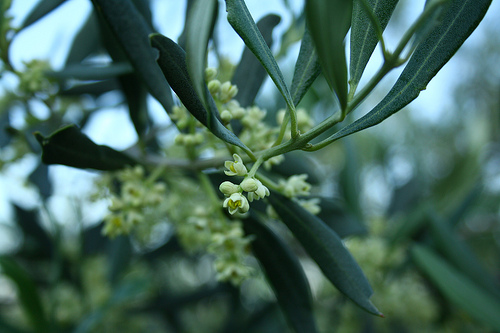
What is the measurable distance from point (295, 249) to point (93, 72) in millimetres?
1641

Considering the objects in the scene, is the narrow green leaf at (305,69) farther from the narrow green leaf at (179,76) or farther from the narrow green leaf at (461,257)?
the narrow green leaf at (461,257)

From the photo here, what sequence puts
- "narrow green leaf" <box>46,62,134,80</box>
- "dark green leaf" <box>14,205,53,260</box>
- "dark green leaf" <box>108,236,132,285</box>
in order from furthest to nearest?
"dark green leaf" <box>14,205,53,260</box> < "dark green leaf" <box>108,236,132,285</box> < "narrow green leaf" <box>46,62,134,80</box>

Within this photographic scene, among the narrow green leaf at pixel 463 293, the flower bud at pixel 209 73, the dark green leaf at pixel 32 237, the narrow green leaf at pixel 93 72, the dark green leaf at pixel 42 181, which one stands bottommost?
the dark green leaf at pixel 32 237

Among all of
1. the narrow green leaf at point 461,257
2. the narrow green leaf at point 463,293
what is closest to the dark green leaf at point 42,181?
the narrow green leaf at point 463,293

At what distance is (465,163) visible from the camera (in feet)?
8.45

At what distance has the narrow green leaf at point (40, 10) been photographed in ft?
4.25

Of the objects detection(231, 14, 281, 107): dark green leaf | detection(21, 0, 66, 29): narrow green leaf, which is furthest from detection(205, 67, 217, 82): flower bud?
detection(21, 0, 66, 29): narrow green leaf

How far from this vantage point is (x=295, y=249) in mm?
2592

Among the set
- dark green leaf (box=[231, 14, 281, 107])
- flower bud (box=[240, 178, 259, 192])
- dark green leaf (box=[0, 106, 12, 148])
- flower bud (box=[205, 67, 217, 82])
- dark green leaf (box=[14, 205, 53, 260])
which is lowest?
dark green leaf (box=[14, 205, 53, 260])

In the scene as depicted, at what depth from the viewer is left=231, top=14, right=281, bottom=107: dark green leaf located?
1.13 meters

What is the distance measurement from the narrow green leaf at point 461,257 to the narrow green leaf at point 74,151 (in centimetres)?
151

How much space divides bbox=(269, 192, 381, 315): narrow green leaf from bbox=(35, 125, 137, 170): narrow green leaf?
48cm

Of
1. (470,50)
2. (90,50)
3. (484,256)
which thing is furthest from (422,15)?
(470,50)

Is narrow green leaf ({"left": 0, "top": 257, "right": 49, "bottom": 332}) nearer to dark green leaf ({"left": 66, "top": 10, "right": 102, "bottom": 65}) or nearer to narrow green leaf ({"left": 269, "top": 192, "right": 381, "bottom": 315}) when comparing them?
dark green leaf ({"left": 66, "top": 10, "right": 102, "bottom": 65})
